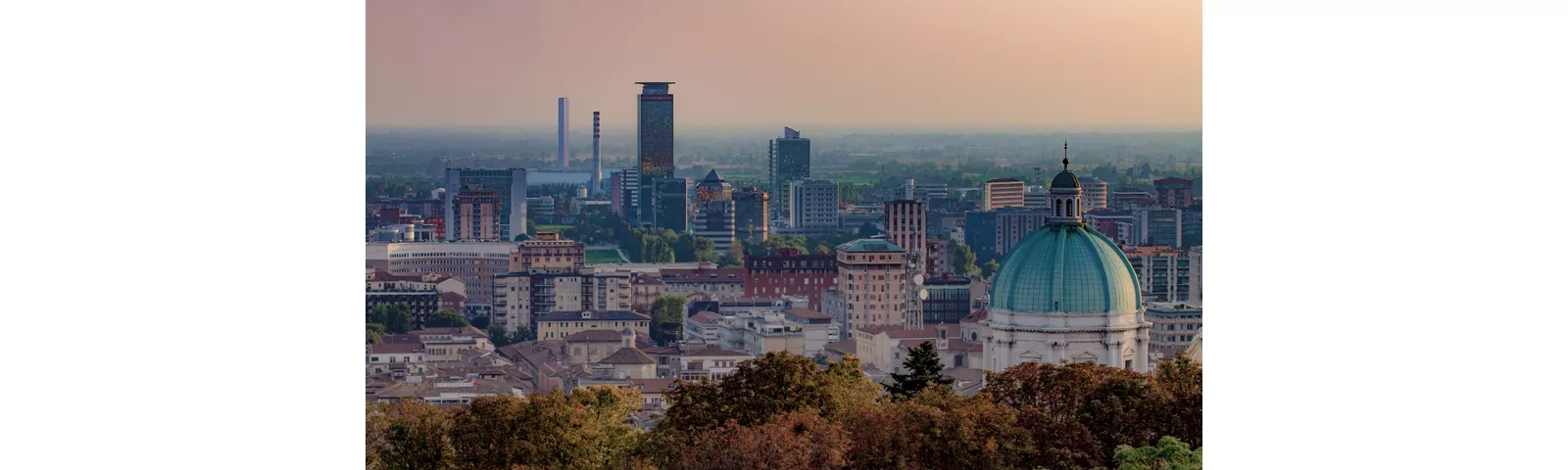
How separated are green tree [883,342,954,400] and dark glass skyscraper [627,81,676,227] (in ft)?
6.02

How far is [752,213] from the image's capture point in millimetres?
15781

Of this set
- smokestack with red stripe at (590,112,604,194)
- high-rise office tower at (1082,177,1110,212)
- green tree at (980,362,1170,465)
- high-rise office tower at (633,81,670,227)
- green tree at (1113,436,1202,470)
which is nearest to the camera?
green tree at (1113,436,1202,470)

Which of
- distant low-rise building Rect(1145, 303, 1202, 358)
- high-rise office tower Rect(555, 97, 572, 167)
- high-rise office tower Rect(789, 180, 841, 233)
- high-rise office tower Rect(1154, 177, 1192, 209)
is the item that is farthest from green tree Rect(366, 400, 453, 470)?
distant low-rise building Rect(1145, 303, 1202, 358)

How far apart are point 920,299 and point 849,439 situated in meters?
7.48

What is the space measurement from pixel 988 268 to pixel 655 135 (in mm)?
4463

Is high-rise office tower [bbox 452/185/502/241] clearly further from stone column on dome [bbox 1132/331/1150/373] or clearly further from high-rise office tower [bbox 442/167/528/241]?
stone column on dome [bbox 1132/331/1150/373]

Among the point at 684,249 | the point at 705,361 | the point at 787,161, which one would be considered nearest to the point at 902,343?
the point at 705,361

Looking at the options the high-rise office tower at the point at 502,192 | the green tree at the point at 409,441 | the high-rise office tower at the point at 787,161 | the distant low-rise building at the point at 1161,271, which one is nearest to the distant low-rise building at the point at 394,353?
the high-rise office tower at the point at 502,192

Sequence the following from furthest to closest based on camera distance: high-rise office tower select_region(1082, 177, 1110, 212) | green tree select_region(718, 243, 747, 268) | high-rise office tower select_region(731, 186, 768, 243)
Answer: green tree select_region(718, 243, 747, 268) → high-rise office tower select_region(731, 186, 768, 243) → high-rise office tower select_region(1082, 177, 1110, 212)

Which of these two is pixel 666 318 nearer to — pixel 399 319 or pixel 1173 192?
pixel 399 319

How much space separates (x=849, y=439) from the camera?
833 cm

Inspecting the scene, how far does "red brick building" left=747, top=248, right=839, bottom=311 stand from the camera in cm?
1634

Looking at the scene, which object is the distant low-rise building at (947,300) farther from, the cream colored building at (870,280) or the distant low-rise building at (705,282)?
the distant low-rise building at (705,282)

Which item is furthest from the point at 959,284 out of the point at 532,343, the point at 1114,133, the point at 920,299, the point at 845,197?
the point at 1114,133
